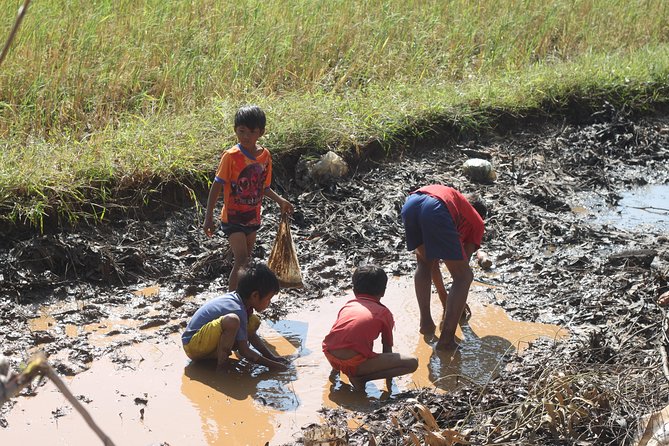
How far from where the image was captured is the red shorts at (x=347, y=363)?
156 inches

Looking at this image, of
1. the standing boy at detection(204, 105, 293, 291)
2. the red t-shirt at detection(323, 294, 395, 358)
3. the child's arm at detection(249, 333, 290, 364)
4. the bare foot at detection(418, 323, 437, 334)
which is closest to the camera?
the red t-shirt at detection(323, 294, 395, 358)

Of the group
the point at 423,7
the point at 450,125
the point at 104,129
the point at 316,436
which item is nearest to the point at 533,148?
the point at 450,125

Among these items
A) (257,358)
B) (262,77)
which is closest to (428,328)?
(257,358)

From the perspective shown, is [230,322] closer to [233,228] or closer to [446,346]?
[233,228]

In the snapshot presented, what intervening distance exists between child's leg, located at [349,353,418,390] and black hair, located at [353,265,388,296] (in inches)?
12.7

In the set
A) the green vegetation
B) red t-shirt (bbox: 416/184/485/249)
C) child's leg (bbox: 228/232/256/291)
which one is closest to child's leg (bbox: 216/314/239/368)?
child's leg (bbox: 228/232/256/291)

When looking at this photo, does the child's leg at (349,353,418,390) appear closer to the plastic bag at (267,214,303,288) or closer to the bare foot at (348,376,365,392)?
the bare foot at (348,376,365,392)

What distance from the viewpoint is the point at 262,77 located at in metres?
7.89

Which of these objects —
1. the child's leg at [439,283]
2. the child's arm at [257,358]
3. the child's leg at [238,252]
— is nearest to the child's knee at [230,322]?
the child's arm at [257,358]

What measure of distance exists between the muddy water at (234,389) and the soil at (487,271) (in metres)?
0.14

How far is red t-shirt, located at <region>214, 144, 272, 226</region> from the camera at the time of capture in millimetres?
4594

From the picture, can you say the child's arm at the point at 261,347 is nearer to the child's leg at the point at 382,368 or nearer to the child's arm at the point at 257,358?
the child's arm at the point at 257,358

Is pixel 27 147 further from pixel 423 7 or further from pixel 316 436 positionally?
pixel 423 7

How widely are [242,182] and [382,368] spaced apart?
1.35 m
